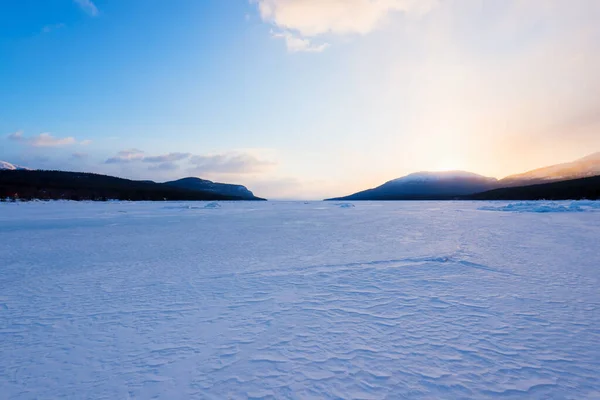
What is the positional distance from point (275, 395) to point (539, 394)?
7.68 feet

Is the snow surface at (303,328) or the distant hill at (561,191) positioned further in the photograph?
the distant hill at (561,191)

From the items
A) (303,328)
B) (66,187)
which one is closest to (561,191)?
(303,328)

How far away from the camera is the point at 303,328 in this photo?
3.88 metres

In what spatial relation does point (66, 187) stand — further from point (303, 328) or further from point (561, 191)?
point (561, 191)

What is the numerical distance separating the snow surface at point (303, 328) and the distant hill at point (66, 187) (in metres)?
76.1

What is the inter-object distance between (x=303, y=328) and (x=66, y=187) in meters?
94.7

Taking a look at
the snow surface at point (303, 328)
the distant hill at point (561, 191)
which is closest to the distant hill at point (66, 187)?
the snow surface at point (303, 328)

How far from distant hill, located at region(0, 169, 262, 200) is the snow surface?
2996 inches

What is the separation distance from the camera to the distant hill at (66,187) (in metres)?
65.0

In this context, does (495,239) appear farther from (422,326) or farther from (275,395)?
(275,395)

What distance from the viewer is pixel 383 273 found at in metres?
6.46

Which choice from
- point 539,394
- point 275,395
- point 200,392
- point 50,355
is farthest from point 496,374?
point 50,355

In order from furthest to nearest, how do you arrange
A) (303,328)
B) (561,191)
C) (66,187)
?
(66,187)
(561,191)
(303,328)

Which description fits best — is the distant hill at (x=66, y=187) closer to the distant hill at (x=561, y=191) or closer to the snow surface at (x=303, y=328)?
the snow surface at (x=303, y=328)
